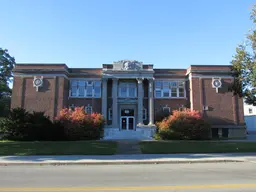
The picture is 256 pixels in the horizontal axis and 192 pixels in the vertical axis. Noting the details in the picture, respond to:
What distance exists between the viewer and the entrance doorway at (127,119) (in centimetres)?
3800

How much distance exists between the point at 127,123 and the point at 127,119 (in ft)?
2.03

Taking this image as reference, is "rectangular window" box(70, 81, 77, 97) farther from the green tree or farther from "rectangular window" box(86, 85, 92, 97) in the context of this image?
the green tree

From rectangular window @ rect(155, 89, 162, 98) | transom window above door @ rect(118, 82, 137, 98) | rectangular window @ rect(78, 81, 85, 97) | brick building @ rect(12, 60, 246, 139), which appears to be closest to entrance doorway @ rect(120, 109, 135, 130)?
brick building @ rect(12, 60, 246, 139)

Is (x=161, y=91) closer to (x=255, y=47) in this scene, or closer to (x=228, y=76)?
(x=228, y=76)

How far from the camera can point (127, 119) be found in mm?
38125

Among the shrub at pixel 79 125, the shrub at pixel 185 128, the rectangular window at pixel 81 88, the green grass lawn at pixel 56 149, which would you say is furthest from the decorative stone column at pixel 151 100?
the green grass lawn at pixel 56 149

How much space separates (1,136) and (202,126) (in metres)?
21.6

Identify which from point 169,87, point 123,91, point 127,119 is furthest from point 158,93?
point 127,119

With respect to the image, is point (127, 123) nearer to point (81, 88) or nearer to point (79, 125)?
point (81, 88)

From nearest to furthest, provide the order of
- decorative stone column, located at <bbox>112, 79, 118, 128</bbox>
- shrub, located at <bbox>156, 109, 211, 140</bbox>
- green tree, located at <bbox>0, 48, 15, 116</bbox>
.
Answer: shrub, located at <bbox>156, 109, 211, 140</bbox> → decorative stone column, located at <bbox>112, 79, 118, 128</bbox> → green tree, located at <bbox>0, 48, 15, 116</bbox>

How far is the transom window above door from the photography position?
3809 cm

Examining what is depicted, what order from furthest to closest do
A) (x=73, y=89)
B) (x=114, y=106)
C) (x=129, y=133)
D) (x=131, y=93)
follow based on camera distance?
(x=131, y=93) < (x=73, y=89) < (x=114, y=106) < (x=129, y=133)

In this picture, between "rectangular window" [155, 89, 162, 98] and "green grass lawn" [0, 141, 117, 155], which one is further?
"rectangular window" [155, 89, 162, 98]

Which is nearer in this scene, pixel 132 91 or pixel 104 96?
pixel 104 96
